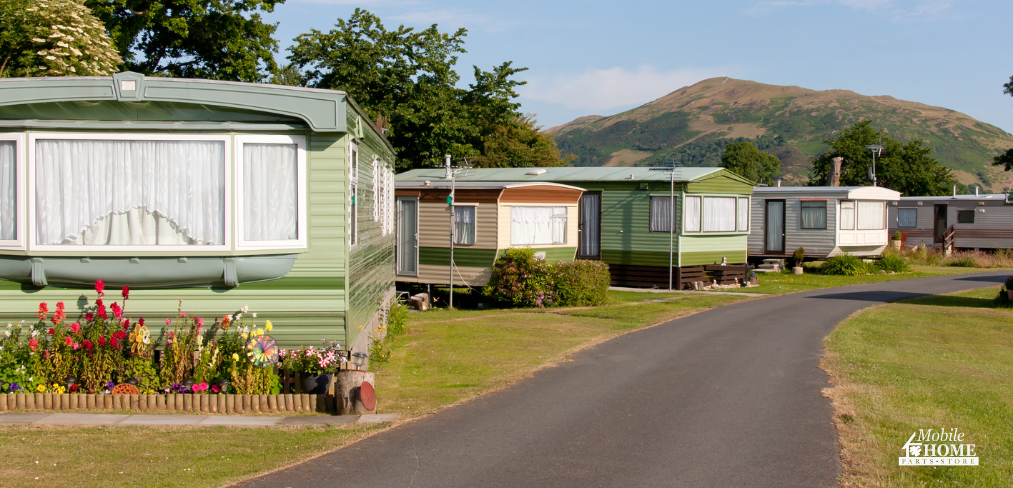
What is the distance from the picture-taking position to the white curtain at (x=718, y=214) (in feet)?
74.3

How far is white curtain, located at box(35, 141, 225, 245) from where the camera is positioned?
27.4 feet

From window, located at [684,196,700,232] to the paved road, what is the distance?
988cm

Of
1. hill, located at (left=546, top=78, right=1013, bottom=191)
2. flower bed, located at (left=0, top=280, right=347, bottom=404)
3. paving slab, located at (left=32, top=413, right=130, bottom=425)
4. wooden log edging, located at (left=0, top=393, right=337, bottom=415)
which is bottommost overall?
paving slab, located at (left=32, top=413, right=130, bottom=425)

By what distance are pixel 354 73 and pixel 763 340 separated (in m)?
21.1

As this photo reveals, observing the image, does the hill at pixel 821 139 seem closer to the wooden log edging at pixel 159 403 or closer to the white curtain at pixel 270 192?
the white curtain at pixel 270 192

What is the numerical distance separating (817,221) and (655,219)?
345 inches

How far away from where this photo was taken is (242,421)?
25.5ft

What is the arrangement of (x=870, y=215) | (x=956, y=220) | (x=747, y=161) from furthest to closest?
(x=747, y=161)
(x=956, y=220)
(x=870, y=215)

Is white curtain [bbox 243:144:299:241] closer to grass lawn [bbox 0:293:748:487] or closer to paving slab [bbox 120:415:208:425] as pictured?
paving slab [bbox 120:415:208:425]

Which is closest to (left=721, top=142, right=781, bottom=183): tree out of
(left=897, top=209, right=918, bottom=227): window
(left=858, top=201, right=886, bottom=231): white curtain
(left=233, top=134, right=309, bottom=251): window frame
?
(left=897, top=209, right=918, bottom=227): window

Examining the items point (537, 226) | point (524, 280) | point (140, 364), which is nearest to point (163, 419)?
point (140, 364)

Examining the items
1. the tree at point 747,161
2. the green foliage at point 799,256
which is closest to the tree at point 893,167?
the green foliage at point 799,256

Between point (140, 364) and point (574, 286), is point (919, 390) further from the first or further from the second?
point (574, 286)

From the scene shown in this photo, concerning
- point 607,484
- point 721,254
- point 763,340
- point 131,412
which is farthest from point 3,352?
point 721,254
